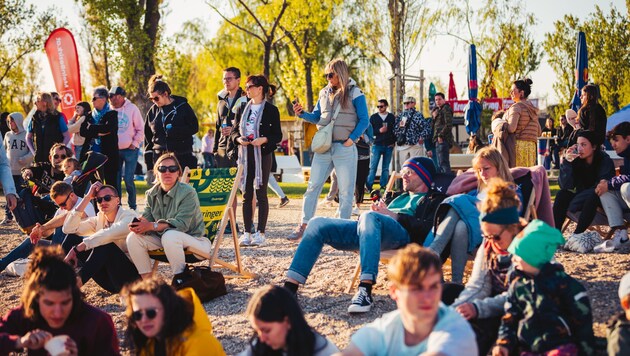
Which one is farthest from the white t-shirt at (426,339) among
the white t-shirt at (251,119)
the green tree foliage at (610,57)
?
the green tree foliage at (610,57)

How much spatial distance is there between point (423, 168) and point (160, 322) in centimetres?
292

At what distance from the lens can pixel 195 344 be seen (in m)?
3.79

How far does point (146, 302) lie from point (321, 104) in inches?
205

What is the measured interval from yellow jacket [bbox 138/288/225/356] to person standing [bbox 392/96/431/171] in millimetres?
11133

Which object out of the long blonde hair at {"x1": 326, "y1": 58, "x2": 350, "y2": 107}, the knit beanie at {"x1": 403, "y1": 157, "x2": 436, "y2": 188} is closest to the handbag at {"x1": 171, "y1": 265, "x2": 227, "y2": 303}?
the knit beanie at {"x1": 403, "y1": 157, "x2": 436, "y2": 188}

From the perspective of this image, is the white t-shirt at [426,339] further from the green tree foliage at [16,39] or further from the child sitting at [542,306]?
the green tree foliage at [16,39]

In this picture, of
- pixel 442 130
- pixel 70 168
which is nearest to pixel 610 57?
pixel 442 130

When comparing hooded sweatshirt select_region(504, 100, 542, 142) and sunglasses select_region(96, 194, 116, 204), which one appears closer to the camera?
sunglasses select_region(96, 194, 116, 204)

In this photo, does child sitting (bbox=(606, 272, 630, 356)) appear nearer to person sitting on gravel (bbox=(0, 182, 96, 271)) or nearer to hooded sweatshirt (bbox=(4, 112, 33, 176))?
person sitting on gravel (bbox=(0, 182, 96, 271))

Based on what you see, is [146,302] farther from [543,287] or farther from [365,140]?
[365,140]

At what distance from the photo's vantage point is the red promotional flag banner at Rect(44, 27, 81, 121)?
18078 millimetres

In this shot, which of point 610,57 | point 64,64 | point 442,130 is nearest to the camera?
point 442,130

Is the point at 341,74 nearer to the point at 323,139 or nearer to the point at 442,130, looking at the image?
the point at 323,139

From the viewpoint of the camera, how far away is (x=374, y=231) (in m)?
5.40
